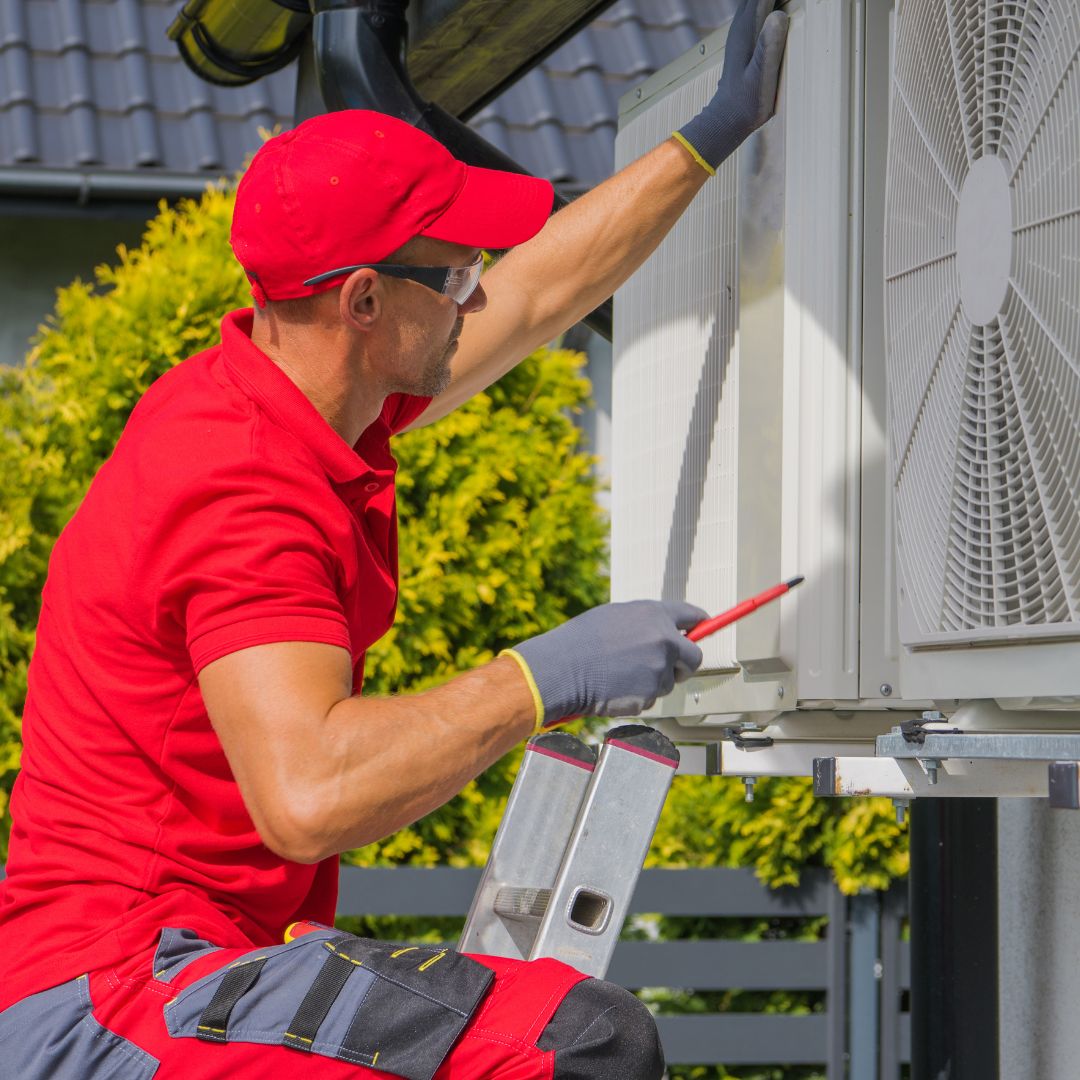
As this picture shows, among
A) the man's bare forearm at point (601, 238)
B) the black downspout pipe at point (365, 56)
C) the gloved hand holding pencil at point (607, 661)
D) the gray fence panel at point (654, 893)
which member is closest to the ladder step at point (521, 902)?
the gloved hand holding pencil at point (607, 661)

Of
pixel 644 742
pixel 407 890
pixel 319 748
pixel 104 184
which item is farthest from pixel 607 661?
pixel 104 184

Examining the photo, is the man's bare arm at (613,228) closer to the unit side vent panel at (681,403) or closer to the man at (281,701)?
the unit side vent panel at (681,403)

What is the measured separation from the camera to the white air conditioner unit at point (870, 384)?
1.51m

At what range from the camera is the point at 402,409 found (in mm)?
2312

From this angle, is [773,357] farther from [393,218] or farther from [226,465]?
[226,465]

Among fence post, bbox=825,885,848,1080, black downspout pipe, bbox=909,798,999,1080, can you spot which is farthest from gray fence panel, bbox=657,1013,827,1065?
black downspout pipe, bbox=909,798,999,1080

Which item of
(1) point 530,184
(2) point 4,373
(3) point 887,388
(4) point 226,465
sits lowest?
(4) point 226,465

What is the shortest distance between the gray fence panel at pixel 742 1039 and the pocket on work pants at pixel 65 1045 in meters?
3.16

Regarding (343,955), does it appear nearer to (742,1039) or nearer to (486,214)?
(486,214)

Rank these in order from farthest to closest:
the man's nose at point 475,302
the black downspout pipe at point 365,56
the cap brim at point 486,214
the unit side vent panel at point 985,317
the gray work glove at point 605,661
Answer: the black downspout pipe at point 365,56 < the man's nose at point 475,302 < the cap brim at point 486,214 < the gray work glove at point 605,661 < the unit side vent panel at point 985,317

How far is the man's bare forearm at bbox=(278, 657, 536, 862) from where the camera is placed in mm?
1534

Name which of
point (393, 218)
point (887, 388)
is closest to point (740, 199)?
point (887, 388)

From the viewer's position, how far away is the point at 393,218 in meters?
1.81

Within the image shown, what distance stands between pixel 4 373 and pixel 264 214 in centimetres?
333
